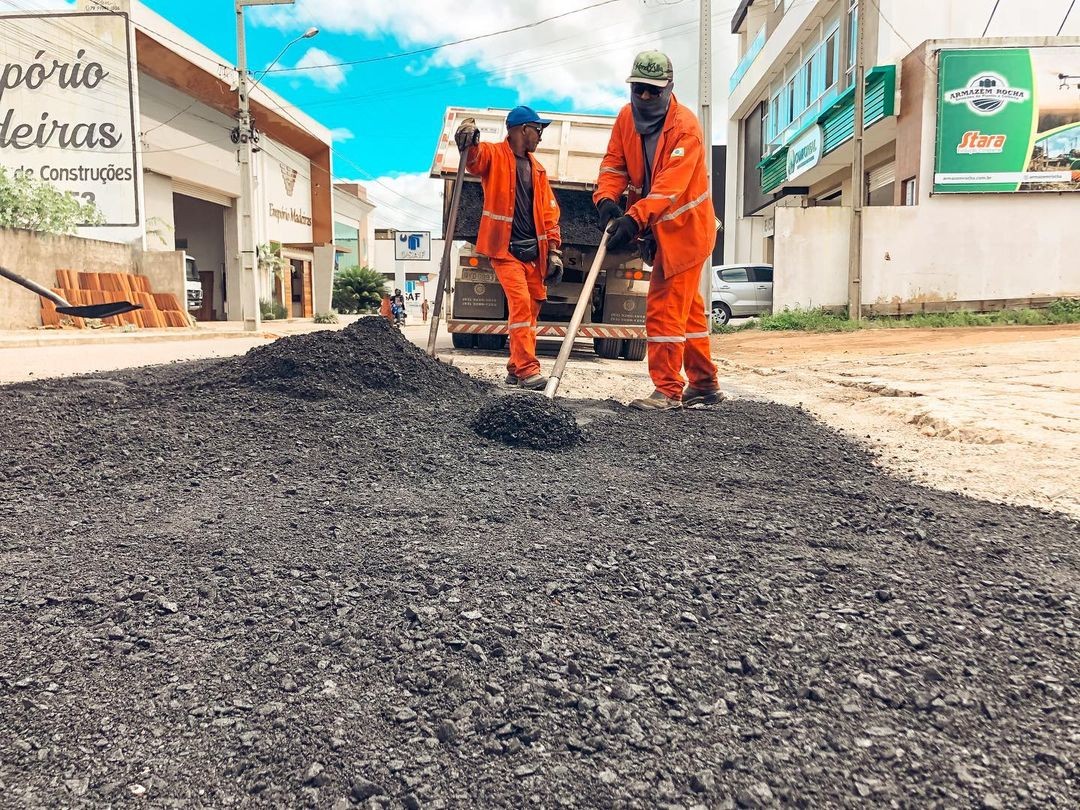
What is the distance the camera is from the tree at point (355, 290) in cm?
3512

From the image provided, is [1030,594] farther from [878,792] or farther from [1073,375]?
[1073,375]

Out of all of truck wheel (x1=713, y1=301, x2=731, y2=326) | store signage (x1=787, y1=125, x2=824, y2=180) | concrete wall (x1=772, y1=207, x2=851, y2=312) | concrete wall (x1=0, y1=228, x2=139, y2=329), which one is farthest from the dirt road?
store signage (x1=787, y1=125, x2=824, y2=180)

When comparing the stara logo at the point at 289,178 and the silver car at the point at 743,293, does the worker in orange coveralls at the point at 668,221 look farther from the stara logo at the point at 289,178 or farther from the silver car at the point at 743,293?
the stara logo at the point at 289,178

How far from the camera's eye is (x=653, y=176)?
4.62 m

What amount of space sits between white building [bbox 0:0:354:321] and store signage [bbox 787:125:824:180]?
47.6ft

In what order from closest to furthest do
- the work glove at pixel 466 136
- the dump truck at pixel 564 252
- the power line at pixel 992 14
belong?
the work glove at pixel 466 136 → the dump truck at pixel 564 252 → the power line at pixel 992 14

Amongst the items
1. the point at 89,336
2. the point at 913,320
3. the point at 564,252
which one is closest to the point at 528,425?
the point at 564,252

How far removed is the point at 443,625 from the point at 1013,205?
1739 centimetres

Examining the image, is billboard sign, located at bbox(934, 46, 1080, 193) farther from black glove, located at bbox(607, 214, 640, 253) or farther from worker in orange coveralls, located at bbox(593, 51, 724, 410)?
black glove, located at bbox(607, 214, 640, 253)

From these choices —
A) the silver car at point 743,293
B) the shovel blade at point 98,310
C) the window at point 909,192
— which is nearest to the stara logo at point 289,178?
the silver car at point 743,293

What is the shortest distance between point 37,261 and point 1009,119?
60.5 ft

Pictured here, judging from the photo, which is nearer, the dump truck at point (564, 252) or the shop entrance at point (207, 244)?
the dump truck at point (564, 252)

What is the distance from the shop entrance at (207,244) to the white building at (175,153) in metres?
0.04

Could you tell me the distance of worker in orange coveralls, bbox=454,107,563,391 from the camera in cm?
531
